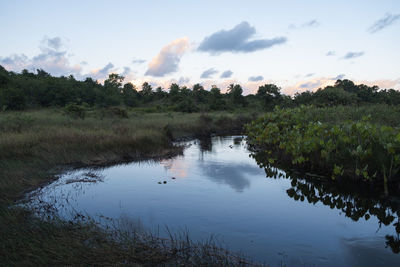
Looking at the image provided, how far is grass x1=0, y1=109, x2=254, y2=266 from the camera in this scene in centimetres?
487

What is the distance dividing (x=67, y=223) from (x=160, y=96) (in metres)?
90.6

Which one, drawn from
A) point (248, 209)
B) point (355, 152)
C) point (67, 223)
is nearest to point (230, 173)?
point (248, 209)

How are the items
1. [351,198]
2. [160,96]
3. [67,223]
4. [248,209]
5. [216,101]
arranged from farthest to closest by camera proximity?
[160,96], [216,101], [351,198], [248,209], [67,223]

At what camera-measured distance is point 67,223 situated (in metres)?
6.48

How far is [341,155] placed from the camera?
10.9 m

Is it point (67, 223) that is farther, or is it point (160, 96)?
point (160, 96)

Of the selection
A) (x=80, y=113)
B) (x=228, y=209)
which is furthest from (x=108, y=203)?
(x=80, y=113)

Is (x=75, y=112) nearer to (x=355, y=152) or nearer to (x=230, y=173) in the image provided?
(x=230, y=173)

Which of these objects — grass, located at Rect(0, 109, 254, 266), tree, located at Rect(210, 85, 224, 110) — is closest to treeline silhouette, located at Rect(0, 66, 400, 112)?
tree, located at Rect(210, 85, 224, 110)

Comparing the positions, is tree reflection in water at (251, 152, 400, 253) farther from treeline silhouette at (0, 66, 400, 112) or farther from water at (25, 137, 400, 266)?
treeline silhouette at (0, 66, 400, 112)

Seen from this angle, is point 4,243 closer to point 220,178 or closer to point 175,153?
point 220,178

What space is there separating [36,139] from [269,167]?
1197 cm

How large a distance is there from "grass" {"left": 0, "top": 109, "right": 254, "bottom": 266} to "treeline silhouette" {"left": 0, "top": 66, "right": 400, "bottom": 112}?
61.8 ft

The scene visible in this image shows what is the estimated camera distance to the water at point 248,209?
6.56m
